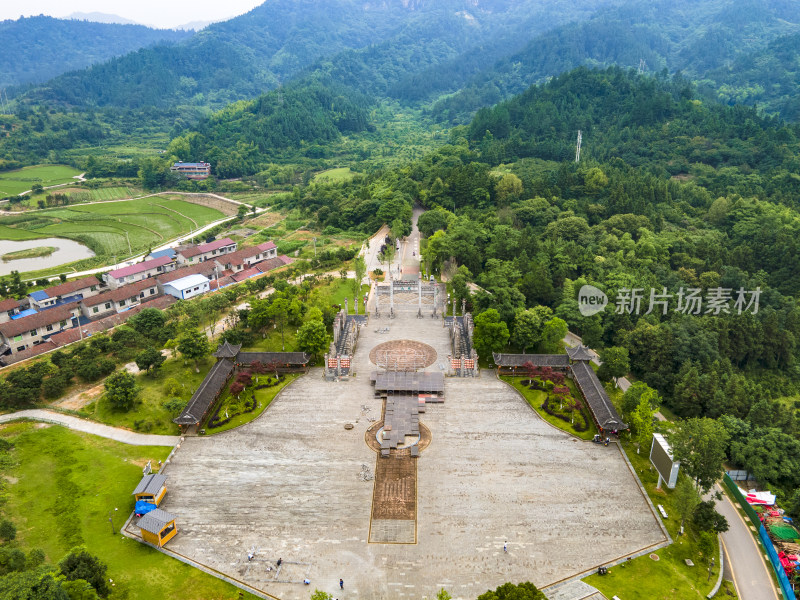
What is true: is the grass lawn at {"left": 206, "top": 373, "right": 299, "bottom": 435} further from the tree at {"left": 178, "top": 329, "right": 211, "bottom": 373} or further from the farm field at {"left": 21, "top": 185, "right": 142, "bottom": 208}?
the farm field at {"left": 21, "top": 185, "right": 142, "bottom": 208}

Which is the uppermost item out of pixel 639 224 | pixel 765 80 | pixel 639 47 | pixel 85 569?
pixel 639 47

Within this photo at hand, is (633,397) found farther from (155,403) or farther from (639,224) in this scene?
(639,224)

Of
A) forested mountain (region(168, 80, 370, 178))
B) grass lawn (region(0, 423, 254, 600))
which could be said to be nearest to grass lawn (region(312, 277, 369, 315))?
grass lawn (region(0, 423, 254, 600))

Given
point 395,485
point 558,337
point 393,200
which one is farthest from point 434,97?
point 395,485

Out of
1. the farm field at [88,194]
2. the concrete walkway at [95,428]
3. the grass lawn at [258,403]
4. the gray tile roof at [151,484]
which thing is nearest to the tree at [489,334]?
the grass lawn at [258,403]

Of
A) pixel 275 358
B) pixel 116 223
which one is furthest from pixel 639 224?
pixel 116 223

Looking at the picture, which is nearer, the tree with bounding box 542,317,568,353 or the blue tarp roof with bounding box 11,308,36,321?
the tree with bounding box 542,317,568,353
